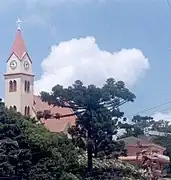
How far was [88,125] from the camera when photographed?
3481cm

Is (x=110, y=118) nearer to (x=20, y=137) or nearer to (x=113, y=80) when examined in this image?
(x=113, y=80)

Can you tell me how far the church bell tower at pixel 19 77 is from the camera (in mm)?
58406

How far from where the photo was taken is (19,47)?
59594mm

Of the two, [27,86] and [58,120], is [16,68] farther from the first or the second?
[58,120]

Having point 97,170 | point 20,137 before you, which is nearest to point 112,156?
point 97,170

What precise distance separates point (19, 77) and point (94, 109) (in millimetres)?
25028

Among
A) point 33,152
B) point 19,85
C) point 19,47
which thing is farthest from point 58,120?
point 33,152

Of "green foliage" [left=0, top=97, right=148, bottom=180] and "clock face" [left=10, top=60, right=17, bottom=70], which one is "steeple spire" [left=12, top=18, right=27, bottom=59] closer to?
"clock face" [left=10, top=60, right=17, bottom=70]

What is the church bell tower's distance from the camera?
5841 centimetres

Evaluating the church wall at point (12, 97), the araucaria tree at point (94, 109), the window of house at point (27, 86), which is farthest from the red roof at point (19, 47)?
the araucaria tree at point (94, 109)

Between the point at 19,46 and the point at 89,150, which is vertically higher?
the point at 19,46

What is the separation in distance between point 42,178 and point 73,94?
6749 millimetres

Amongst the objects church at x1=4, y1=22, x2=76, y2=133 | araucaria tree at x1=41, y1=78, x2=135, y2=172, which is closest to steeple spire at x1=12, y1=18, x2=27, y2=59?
church at x1=4, y1=22, x2=76, y2=133

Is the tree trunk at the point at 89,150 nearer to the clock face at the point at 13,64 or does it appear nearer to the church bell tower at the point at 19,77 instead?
the church bell tower at the point at 19,77
